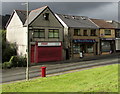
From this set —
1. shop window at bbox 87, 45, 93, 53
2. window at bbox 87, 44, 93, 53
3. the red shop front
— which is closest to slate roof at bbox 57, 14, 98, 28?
window at bbox 87, 44, 93, 53

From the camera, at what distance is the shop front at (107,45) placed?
4167 centimetres

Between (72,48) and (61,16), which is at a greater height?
(61,16)

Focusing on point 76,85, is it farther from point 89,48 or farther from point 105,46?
point 105,46

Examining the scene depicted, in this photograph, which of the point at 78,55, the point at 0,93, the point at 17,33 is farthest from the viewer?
the point at 78,55

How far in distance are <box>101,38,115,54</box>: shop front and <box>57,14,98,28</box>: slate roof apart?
5.00 meters

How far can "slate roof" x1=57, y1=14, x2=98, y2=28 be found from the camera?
36.6 metres

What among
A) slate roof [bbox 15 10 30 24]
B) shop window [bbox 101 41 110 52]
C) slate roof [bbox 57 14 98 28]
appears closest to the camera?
slate roof [bbox 15 10 30 24]

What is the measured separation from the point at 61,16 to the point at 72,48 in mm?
8286

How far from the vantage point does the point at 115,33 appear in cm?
4447

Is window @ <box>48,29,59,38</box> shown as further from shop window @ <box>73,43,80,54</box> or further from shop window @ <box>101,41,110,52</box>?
shop window @ <box>101,41,110,52</box>

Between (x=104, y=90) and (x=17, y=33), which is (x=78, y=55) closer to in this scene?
(x=17, y=33)

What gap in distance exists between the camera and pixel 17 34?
3344 cm

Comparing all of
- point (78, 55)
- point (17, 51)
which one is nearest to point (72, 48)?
point (78, 55)

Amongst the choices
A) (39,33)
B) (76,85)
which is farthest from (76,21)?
(76,85)
